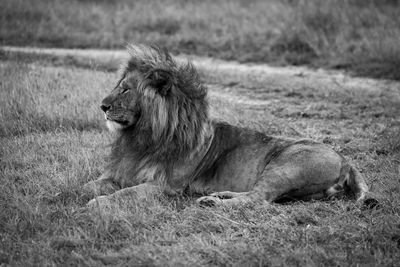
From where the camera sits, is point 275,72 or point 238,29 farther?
point 238,29

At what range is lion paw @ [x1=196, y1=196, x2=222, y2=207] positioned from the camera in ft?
14.3

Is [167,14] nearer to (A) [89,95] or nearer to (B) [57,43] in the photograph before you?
(B) [57,43]

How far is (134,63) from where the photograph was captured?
4910 mm

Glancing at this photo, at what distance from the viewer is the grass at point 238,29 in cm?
1088

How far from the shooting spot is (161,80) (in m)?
4.79

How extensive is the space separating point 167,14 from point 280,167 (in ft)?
34.7

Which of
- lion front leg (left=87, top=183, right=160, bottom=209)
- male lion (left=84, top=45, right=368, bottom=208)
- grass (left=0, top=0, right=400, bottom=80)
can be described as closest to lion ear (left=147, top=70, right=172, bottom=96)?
male lion (left=84, top=45, right=368, bottom=208)

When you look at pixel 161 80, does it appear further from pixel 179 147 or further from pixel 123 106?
pixel 179 147

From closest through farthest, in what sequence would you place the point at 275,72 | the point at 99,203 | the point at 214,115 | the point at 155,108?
the point at 99,203, the point at 155,108, the point at 214,115, the point at 275,72

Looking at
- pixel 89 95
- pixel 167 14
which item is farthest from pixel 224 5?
pixel 89 95

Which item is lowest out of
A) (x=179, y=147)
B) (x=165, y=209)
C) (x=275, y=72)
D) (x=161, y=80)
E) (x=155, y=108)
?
(x=165, y=209)

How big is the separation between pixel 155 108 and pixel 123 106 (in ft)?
0.97

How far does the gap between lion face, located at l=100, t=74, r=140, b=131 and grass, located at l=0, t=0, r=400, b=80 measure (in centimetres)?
625

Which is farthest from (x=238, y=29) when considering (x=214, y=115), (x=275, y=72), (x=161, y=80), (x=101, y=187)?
(x=101, y=187)
